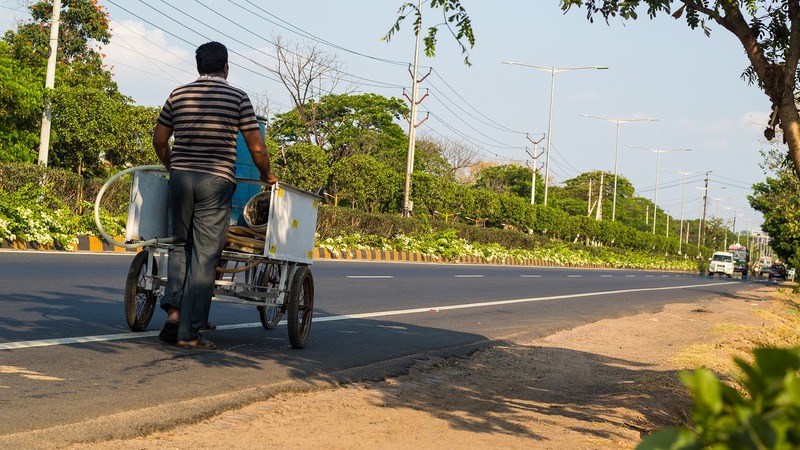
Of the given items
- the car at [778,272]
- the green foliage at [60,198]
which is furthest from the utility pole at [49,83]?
the car at [778,272]

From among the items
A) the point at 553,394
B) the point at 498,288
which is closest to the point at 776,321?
the point at 498,288

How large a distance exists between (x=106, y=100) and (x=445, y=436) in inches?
1115

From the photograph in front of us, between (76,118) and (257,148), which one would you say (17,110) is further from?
(257,148)

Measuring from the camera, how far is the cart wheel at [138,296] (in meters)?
7.71

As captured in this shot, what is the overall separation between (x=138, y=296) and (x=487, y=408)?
10.6 ft

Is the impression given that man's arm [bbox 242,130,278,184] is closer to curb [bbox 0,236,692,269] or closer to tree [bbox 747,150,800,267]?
curb [bbox 0,236,692,269]

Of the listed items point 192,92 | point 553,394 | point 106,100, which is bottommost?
point 553,394

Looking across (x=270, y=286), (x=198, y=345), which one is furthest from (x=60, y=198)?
(x=198, y=345)

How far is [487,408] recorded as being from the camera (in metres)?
6.29

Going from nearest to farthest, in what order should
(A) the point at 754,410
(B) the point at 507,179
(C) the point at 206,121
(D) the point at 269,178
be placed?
(A) the point at 754,410, (C) the point at 206,121, (D) the point at 269,178, (B) the point at 507,179

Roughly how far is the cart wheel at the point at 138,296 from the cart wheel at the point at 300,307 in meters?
1.10

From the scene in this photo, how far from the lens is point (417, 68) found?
4381cm

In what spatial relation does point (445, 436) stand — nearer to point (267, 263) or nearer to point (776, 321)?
point (267, 263)

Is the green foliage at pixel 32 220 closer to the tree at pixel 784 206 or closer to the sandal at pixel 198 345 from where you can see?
the sandal at pixel 198 345
